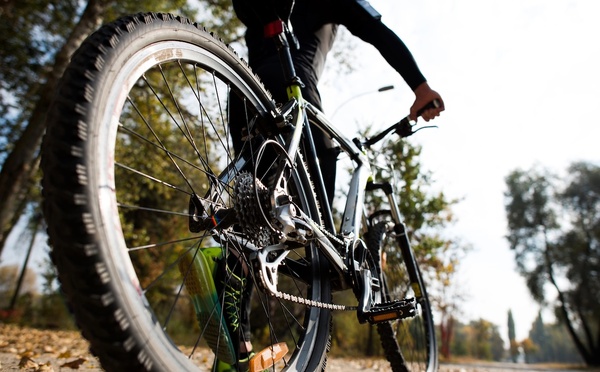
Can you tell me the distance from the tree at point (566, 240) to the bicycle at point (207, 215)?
93.4 feet

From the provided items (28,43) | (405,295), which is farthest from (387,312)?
(28,43)

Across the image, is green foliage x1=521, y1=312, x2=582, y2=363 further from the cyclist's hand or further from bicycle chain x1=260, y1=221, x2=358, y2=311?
bicycle chain x1=260, y1=221, x2=358, y2=311

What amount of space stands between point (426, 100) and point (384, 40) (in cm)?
39

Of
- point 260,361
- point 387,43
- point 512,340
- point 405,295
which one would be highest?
point 512,340

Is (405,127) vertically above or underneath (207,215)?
above

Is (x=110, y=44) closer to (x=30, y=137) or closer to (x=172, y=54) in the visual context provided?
(x=172, y=54)

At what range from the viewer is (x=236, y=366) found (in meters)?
Result: 1.54

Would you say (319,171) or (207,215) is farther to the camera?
(319,171)

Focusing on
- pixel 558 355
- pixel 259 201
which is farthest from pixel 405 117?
pixel 558 355

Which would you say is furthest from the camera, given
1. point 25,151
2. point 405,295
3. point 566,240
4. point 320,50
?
point 566,240

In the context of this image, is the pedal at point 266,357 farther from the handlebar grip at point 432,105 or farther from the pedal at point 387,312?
the handlebar grip at point 432,105

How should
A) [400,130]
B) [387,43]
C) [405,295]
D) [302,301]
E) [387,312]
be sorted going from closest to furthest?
[302,301] → [387,312] → [387,43] → [400,130] → [405,295]

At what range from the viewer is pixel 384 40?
2.20m

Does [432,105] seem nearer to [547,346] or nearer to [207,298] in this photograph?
[207,298]
